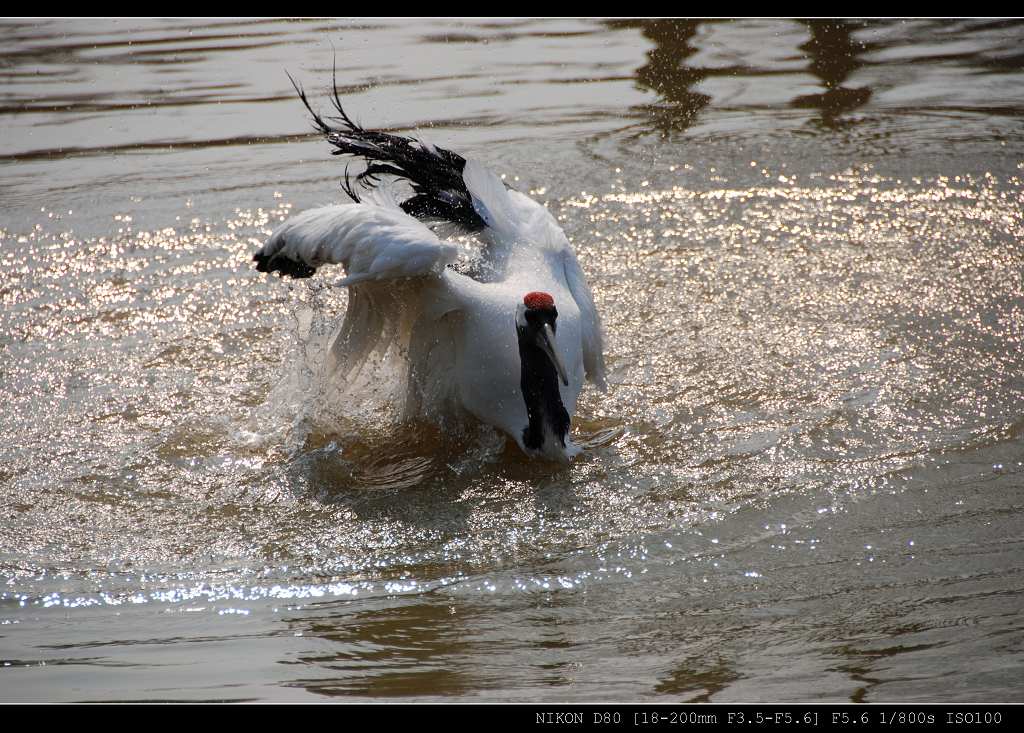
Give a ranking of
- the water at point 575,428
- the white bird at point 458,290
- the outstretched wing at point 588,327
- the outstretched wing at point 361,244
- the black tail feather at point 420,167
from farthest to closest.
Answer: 1. the black tail feather at point 420,167
2. the outstretched wing at point 588,327
3. the white bird at point 458,290
4. the outstretched wing at point 361,244
5. the water at point 575,428

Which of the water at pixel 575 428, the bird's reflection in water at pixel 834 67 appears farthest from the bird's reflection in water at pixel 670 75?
the bird's reflection in water at pixel 834 67

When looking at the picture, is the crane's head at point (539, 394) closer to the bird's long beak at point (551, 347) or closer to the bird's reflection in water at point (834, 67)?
the bird's long beak at point (551, 347)

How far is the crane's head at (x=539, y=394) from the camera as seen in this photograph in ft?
14.7

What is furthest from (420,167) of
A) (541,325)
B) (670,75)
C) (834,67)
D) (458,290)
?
(834,67)

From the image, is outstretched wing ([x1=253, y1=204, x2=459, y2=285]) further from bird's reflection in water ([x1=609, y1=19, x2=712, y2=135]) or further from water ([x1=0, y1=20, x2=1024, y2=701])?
bird's reflection in water ([x1=609, y1=19, x2=712, y2=135])

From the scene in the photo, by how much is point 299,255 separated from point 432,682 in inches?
77.4

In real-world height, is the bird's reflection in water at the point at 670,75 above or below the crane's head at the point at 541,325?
above

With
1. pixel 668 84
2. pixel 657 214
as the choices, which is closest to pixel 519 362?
pixel 657 214

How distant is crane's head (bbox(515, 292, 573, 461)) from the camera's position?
4488 millimetres

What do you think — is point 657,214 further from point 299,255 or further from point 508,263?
point 299,255

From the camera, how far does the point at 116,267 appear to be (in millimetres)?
6426

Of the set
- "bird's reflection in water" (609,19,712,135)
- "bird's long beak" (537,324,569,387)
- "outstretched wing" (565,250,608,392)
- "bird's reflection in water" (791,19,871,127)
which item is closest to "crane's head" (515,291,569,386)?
"bird's long beak" (537,324,569,387)

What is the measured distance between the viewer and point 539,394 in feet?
15.1

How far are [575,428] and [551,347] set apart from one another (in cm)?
65
